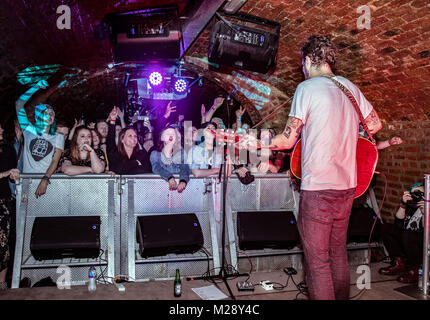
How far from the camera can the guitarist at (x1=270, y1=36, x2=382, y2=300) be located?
2.24 metres

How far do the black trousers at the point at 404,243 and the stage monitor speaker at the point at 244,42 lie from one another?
111 inches

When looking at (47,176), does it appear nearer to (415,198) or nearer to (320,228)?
(320,228)

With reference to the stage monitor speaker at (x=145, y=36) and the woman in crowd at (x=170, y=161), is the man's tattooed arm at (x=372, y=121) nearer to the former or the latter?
the woman in crowd at (x=170, y=161)

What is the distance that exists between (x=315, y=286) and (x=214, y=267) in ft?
6.21

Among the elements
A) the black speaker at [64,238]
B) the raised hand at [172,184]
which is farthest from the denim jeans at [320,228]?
the black speaker at [64,238]

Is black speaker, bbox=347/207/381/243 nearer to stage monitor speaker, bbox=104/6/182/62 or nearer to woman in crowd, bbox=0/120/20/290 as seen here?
stage monitor speaker, bbox=104/6/182/62

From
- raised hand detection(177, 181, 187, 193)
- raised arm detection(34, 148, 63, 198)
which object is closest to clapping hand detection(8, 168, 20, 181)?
raised arm detection(34, 148, 63, 198)

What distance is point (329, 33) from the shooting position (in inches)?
174

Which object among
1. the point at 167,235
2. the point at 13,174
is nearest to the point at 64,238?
the point at 13,174

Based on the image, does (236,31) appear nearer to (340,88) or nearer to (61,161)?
(340,88)

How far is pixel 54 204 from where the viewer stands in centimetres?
387

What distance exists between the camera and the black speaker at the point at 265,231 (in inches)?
161

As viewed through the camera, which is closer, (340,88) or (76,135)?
(340,88)
